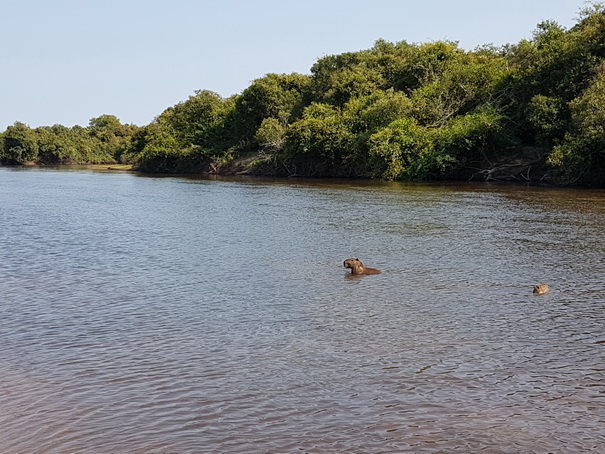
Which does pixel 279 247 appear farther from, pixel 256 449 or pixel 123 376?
pixel 256 449

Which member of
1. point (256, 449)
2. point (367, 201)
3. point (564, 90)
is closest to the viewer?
point (256, 449)

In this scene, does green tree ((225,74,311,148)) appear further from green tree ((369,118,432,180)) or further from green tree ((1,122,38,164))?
green tree ((1,122,38,164))

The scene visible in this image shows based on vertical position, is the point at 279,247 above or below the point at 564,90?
below

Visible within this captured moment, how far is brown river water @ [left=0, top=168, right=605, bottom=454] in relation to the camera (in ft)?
24.2

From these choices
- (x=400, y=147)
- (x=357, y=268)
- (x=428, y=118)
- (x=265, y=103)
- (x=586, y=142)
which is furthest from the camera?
(x=265, y=103)

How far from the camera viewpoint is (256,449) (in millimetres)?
6902

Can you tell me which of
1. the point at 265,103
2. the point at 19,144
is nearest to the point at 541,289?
the point at 265,103

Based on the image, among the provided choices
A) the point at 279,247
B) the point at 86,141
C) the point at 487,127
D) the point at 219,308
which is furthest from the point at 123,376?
the point at 86,141

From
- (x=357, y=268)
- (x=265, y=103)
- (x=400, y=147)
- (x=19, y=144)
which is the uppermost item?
(x=265, y=103)

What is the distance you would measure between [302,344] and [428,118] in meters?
56.3

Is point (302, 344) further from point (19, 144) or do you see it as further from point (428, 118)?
point (19, 144)

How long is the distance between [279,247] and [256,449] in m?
15.4

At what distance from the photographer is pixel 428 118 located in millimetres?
64125

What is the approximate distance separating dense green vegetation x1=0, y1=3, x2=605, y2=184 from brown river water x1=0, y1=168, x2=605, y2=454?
1226 inches
